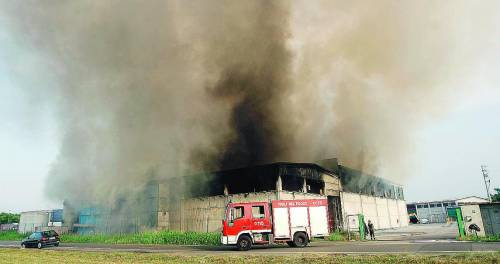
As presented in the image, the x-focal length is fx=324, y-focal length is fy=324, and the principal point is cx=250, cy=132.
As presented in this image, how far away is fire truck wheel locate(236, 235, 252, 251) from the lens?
643 inches

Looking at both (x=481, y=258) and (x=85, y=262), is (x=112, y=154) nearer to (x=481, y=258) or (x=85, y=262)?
(x=85, y=262)

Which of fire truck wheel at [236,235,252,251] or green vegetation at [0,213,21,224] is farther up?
green vegetation at [0,213,21,224]

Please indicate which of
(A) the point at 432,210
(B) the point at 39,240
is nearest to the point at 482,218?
(B) the point at 39,240

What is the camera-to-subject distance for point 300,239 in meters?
17.0

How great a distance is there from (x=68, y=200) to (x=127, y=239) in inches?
713

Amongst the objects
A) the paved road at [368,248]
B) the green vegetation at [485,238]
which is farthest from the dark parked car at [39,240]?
the green vegetation at [485,238]

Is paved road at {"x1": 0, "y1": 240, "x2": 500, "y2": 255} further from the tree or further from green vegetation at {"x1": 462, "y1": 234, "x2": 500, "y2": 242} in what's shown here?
the tree

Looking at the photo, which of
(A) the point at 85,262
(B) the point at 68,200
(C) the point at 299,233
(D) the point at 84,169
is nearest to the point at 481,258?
(C) the point at 299,233

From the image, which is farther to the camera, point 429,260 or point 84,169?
point 84,169

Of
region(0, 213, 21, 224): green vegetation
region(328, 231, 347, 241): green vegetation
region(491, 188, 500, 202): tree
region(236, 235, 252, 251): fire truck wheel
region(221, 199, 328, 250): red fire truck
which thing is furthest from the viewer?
region(0, 213, 21, 224): green vegetation

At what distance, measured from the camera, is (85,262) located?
12070 mm

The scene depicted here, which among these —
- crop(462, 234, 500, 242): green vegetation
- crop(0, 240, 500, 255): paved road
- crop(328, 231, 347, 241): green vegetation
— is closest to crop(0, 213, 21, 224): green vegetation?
crop(0, 240, 500, 255): paved road

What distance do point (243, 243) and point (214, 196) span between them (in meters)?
16.2

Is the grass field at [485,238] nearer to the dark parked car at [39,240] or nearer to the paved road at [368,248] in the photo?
the paved road at [368,248]
